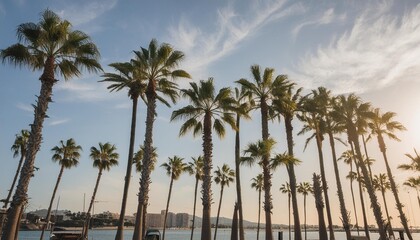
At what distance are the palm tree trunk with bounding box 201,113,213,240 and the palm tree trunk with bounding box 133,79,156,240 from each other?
4100 millimetres

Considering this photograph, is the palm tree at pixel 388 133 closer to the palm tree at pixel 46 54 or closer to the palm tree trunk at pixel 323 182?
the palm tree trunk at pixel 323 182

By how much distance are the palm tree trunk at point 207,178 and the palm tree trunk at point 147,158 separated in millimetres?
4100

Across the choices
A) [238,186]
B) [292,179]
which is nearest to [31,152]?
[238,186]

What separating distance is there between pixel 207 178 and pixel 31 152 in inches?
462

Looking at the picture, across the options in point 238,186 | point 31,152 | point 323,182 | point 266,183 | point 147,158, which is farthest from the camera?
point 323,182

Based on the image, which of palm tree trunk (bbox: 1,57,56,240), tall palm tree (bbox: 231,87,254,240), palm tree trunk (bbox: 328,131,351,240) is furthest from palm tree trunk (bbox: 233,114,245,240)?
palm tree trunk (bbox: 1,57,56,240)

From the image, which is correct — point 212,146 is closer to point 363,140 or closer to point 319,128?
point 319,128

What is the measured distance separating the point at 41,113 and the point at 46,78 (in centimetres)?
206

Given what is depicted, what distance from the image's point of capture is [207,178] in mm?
22969

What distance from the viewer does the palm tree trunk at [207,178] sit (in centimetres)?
2184

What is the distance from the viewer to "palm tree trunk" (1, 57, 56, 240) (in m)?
14.5

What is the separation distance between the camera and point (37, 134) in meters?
16.2

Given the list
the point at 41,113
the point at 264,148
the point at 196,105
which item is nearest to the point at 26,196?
the point at 41,113

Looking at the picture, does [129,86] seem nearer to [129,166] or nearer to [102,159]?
[129,166]
